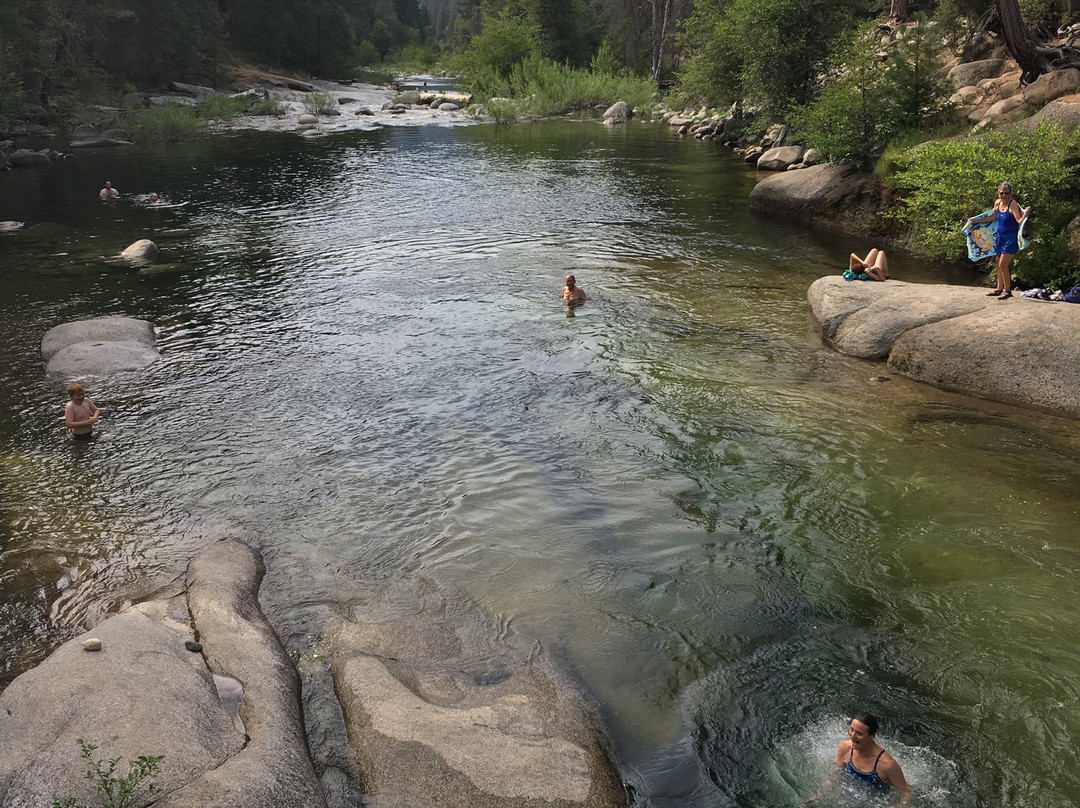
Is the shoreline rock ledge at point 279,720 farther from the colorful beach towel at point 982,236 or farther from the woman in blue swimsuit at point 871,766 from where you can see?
the colorful beach towel at point 982,236

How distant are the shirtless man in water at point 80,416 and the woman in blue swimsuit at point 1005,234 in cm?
1570

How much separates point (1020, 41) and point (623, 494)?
22.2 m

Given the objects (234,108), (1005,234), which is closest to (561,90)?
(234,108)

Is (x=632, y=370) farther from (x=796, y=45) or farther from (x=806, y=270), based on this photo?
(x=796, y=45)

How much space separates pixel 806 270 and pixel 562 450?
38.4 feet

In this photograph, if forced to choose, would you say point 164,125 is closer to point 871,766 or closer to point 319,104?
point 319,104

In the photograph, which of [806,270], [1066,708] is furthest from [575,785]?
[806,270]

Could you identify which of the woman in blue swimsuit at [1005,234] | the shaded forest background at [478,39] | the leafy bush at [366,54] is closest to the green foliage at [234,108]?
the shaded forest background at [478,39]

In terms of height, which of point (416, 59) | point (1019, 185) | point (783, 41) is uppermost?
point (783, 41)

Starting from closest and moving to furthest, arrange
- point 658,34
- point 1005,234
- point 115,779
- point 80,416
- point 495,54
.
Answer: point 115,779
point 80,416
point 1005,234
point 495,54
point 658,34

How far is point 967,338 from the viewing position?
14203mm

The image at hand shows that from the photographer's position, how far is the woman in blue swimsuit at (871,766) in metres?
6.56

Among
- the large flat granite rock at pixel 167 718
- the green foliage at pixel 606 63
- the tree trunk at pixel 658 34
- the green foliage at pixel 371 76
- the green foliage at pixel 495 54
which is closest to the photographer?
the large flat granite rock at pixel 167 718

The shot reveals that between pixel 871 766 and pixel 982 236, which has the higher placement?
pixel 982 236
